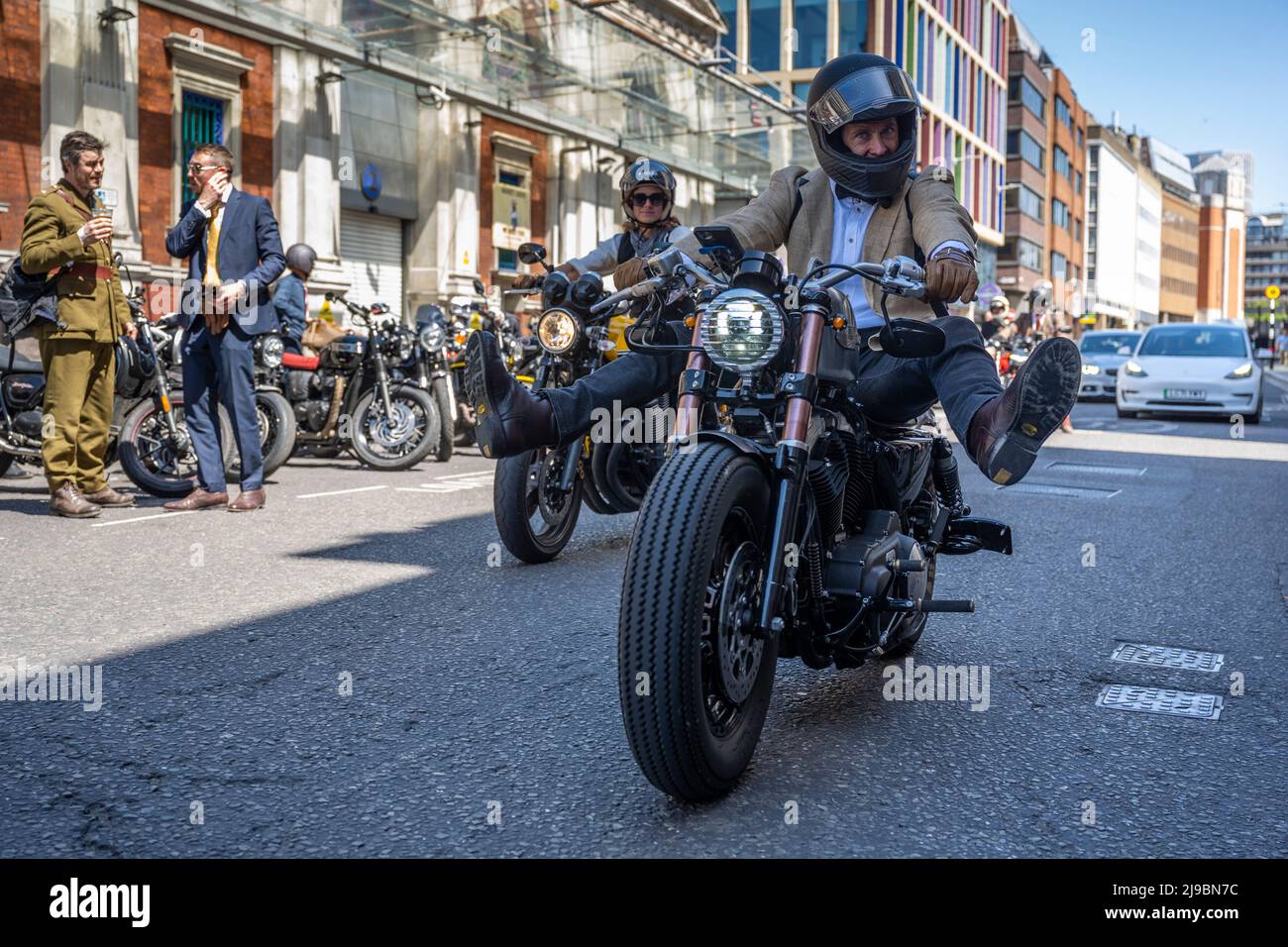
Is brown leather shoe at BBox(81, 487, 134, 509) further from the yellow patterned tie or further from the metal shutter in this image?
the metal shutter

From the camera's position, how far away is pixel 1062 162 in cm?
8725

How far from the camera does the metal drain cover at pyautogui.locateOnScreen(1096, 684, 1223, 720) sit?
373cm

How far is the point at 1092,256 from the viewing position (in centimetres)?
10075

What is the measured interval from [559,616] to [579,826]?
2.19m

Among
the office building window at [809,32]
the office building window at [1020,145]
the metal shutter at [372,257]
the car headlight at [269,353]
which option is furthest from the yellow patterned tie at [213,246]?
the office building window at [1020,145]

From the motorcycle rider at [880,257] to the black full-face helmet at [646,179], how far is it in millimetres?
2329

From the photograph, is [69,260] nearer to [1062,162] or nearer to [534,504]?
[534,504]

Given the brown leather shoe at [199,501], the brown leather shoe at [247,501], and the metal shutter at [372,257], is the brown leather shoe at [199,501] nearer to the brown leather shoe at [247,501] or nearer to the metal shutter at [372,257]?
the brown leather shoe at [247,501]

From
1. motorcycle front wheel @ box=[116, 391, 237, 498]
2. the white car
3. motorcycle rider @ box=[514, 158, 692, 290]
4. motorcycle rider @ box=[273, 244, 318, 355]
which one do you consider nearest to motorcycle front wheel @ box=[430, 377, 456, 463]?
motorcycle rider @ box=[273, 244, 318, 355]

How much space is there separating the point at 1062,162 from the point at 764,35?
4025cm

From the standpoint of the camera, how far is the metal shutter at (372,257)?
22656 mm

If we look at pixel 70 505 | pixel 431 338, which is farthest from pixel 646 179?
pixel 431 338

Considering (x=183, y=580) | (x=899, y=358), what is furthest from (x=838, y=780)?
(x=183, y=580)
